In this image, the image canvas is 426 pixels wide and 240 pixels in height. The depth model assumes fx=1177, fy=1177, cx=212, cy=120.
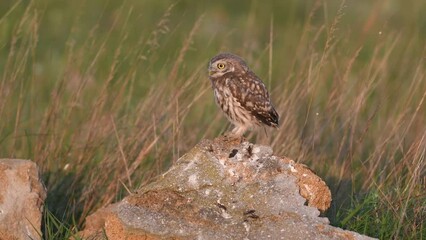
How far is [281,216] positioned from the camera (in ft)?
19.2

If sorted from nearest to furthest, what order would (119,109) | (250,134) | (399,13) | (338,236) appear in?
(338,236)
(250,134)
(119,109)
(399,13)

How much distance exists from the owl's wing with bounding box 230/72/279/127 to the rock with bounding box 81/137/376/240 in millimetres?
1043

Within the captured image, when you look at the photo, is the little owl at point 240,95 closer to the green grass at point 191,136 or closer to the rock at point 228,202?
the green grass at point 191,136

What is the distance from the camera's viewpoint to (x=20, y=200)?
6379mm

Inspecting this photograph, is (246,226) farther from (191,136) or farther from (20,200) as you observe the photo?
(191,136)

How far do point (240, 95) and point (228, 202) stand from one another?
1.47 meters

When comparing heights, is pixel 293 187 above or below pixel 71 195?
above

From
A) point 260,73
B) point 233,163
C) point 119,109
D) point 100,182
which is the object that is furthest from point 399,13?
point 233,163

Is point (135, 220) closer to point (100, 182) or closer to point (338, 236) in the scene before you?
point (338, 236)

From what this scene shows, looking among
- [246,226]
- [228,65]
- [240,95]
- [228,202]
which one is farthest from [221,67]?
[246,226]

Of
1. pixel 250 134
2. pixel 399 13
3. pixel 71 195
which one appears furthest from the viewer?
pixel 399 13

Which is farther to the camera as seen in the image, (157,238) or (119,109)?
(119,109)

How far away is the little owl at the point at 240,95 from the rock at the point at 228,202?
1.06 m

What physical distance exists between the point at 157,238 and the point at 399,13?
30.7ft
